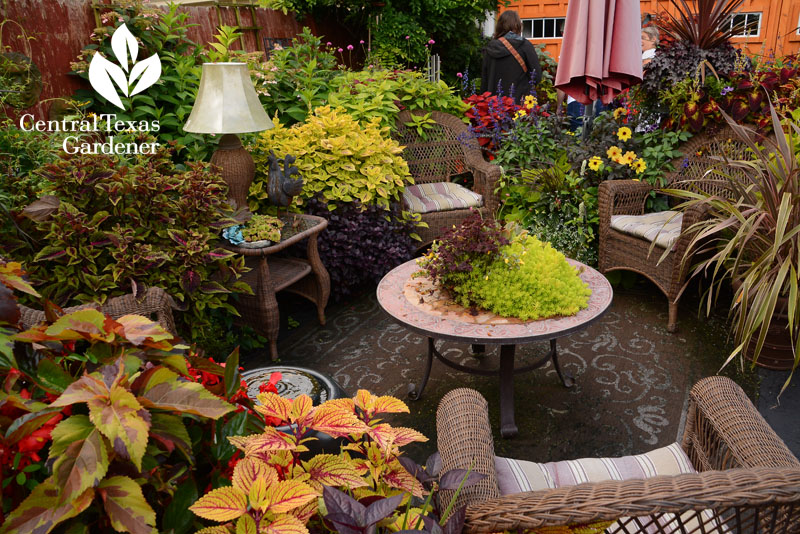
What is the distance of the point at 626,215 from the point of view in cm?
387

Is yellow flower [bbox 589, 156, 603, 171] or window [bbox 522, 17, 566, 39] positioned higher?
window [bbox 522, 17, 566, 39]

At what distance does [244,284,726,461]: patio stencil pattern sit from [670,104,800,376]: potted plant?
0.39m

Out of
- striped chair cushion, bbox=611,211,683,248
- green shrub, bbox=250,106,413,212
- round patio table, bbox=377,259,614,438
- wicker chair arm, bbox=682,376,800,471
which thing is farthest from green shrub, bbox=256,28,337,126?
wicker chair arm, bbox=682,376,800,471

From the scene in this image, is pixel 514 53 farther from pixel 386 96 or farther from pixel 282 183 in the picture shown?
pixel 282 183

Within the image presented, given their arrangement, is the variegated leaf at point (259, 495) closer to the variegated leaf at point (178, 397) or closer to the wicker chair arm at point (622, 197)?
the variegated leaf at point (178, 397)

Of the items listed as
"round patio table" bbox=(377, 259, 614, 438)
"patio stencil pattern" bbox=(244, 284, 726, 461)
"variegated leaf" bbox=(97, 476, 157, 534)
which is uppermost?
"variegated leaf" bbox=(97, 476, 157, 534)

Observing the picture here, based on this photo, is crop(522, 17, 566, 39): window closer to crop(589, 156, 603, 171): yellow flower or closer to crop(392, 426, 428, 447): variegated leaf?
crop(589, 156, 603, 171): yellow flower

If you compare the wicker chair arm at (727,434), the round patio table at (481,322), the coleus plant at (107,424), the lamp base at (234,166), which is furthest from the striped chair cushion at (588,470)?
the lamp base at (234,166)

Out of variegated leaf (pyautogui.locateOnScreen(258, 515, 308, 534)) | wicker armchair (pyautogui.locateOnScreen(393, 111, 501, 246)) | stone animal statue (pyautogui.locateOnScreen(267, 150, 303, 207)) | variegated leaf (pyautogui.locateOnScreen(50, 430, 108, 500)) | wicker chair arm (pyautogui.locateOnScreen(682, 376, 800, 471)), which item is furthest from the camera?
wicker armchair (pyautogui.locateOnScreen(393, 111, 501, 246))

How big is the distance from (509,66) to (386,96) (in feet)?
5.66

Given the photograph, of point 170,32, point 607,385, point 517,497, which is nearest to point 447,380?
point 607,385

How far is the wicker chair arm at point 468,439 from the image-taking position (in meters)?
1.16

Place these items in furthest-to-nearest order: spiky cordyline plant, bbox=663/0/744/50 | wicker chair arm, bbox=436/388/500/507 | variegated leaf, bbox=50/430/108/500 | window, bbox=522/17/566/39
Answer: window, bbox=522/17/566/39
spiky cordyline plant, bbox=663/0/744/50
wicker chair arm, bbox=436/388/500/507
variegated leaf, bbox=50/430/108/500

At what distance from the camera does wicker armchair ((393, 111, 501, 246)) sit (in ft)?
15.2
